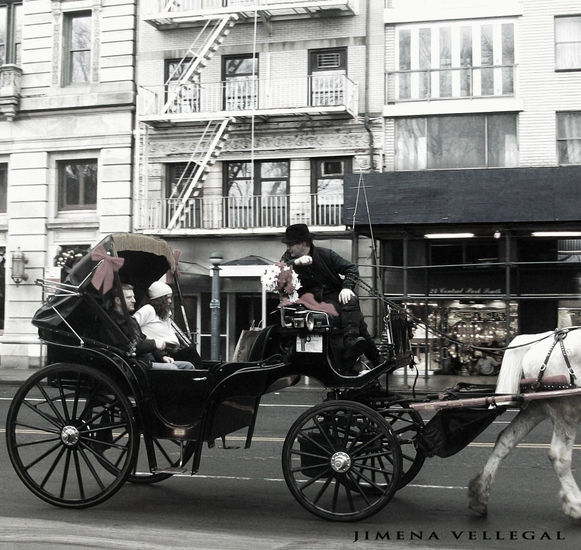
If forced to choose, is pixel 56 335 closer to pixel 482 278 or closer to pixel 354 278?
pixel 354 278

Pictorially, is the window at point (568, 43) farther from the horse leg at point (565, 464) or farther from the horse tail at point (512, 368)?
the horse leg at point (565, 464)

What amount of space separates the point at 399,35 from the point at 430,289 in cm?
745

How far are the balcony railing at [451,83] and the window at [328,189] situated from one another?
2396 millimetres

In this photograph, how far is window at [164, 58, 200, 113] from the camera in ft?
78.8

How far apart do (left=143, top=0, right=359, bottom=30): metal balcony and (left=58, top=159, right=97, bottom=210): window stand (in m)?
4.97

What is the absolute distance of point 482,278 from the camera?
2286 cm

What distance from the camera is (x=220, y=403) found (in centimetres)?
674

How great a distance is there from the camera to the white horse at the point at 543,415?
614 cm

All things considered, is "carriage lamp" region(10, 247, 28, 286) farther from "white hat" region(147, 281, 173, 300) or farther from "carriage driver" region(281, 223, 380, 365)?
"carriage driver" region(281, 223, 380, 365)

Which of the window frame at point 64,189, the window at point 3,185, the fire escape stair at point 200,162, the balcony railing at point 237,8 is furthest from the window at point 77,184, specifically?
the balcony railing at point 237,8

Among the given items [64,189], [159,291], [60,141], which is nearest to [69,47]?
[60,141]

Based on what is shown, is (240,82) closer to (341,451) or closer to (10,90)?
(10,90)

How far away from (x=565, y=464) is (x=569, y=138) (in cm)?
1788

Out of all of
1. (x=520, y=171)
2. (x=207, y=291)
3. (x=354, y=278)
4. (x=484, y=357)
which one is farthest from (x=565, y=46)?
(x=354, y=278)
